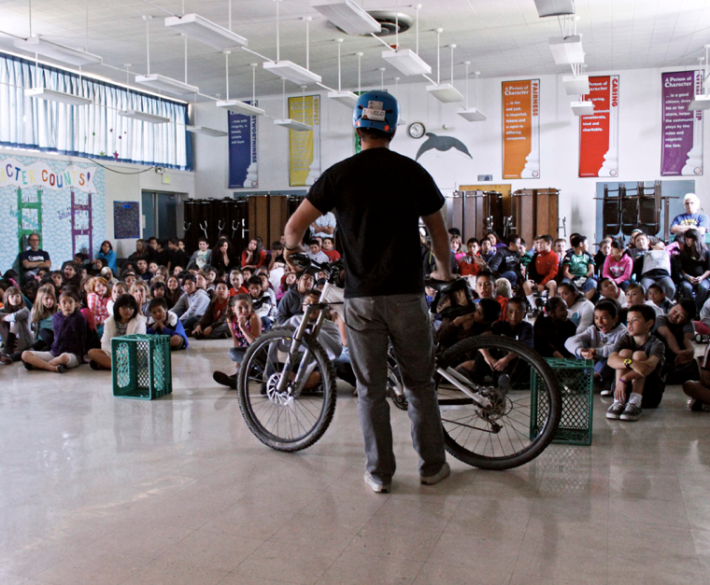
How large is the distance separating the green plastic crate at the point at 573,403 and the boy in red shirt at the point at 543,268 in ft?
18.6

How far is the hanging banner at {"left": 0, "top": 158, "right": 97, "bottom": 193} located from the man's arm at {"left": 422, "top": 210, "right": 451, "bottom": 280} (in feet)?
34.6

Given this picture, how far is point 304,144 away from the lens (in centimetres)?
1508

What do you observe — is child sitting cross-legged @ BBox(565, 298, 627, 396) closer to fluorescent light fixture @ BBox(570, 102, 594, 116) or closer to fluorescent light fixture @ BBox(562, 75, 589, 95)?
fluorescent light fixture @ BBox(562, 75, 589, 95)

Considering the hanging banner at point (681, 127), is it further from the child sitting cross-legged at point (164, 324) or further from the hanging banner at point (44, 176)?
the hanging banner at point (44, 176)

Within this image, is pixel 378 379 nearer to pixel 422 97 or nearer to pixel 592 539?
pixel 592 539

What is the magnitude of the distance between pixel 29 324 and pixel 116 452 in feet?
12.3

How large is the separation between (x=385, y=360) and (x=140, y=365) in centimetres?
256

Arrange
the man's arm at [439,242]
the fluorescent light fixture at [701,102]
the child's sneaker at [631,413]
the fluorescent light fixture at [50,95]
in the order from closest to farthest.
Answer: the man's arm at [439,242] < the child's sneaker at [631,413] < the fluorescent light fixture at [50,95] < the fluorescent light fixture at [701,102]

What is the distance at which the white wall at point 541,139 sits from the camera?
1293cm

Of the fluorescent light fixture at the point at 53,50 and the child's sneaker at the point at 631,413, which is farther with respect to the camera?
the fluorescent light fixture at the point at 53,50

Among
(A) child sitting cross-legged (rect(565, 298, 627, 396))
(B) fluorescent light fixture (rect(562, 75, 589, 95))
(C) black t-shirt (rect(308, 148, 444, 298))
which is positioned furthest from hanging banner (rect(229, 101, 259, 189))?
(C) black t-shirt (rect(308, 148, 444, 298))

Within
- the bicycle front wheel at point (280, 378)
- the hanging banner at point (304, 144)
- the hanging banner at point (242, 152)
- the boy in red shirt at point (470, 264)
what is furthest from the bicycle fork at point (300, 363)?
the hanging banner at point (242, 152)

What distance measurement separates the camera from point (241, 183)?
15.8m

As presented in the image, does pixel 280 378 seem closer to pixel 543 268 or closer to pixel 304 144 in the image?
pixel 543 268
